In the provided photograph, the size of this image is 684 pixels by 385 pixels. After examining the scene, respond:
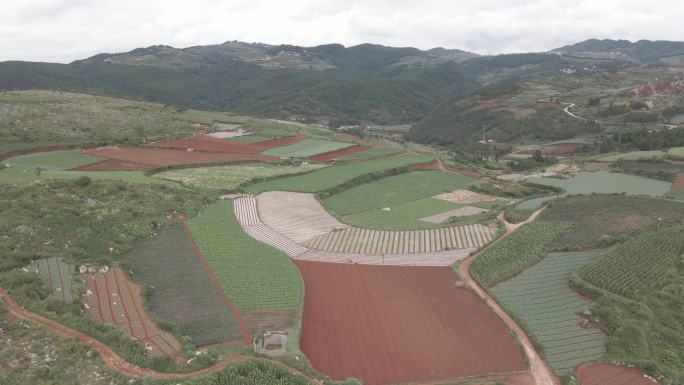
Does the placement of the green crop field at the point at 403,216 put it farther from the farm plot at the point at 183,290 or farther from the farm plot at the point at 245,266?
the farm plot at the point at 183,290

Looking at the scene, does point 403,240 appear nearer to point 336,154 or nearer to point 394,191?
point 394,191

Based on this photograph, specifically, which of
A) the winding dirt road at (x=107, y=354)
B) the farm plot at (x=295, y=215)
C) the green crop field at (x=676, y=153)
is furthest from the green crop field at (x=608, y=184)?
the winding dirt road at (x=107, y=354)

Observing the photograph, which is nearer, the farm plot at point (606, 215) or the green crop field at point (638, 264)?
the green crop field at point (638, 264)

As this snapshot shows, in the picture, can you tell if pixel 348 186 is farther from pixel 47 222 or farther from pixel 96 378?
pixel 96 378

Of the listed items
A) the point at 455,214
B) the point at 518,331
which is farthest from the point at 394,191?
the point at 518,331

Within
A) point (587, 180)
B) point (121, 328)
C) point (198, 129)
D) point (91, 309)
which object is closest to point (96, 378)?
point (121, 328)

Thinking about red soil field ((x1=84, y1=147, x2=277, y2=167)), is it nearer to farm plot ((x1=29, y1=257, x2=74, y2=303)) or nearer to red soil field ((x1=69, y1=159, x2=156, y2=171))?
red soil field ((x1=69, y1=159, x2=156, y2=171))

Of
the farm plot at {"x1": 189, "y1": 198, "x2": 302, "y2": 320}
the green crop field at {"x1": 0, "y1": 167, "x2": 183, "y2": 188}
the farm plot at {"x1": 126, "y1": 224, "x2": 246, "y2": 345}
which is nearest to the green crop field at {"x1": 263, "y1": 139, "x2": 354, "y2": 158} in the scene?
the green crop field at {"x1": 0, "y1": 167, "x2": 183, "y2": 188}
